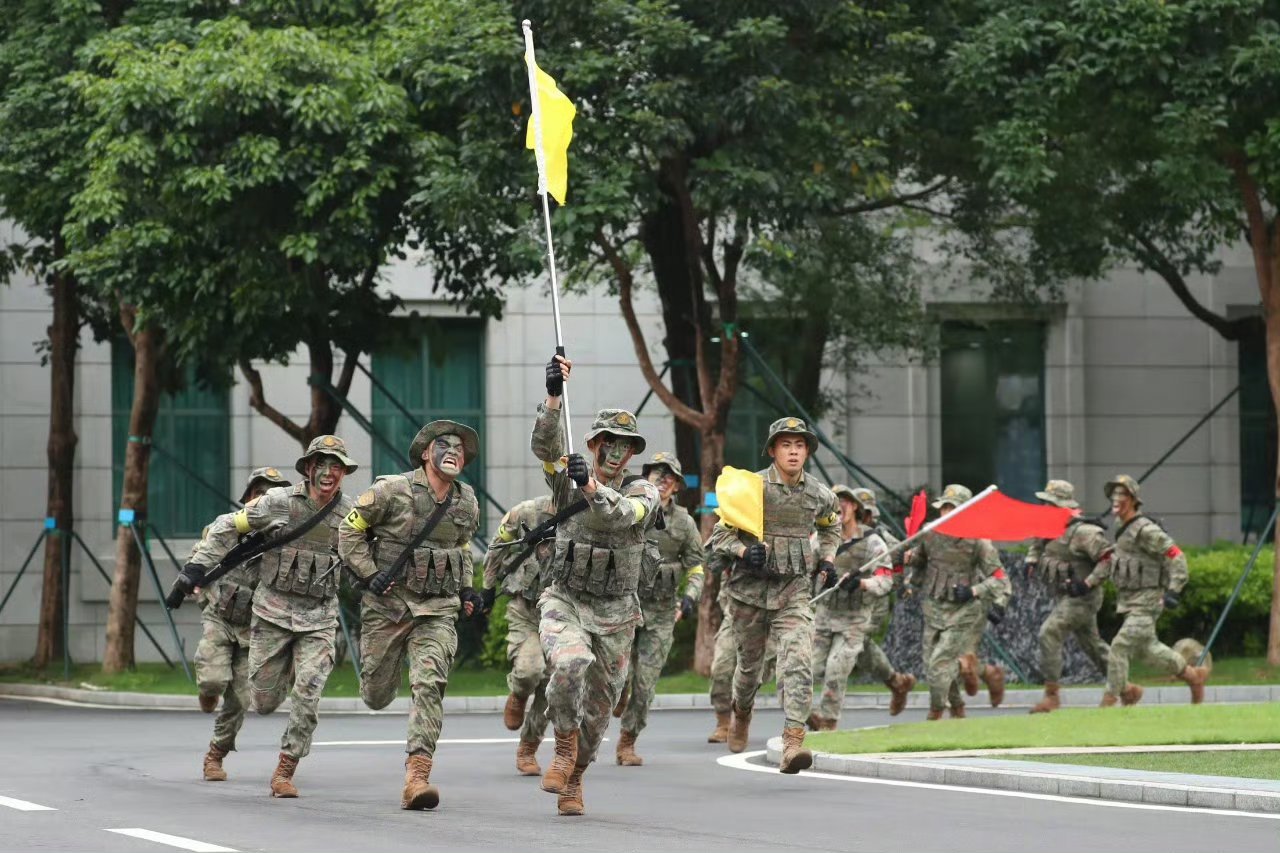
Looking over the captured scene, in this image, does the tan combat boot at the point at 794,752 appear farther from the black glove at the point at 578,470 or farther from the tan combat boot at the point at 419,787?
the black glove at the point at 578,470

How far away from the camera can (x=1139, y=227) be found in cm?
2753

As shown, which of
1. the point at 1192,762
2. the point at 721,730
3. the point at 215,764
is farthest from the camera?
the point at 721,730

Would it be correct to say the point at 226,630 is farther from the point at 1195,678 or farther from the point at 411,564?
the point at 1195,678

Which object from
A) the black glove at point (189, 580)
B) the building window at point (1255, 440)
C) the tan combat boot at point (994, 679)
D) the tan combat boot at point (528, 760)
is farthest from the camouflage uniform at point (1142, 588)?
the building window at point (1255, 440)

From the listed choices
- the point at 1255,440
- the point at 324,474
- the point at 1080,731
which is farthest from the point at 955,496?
the point at 1255,440

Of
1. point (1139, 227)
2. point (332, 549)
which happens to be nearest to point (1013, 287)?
point (1139, 227)

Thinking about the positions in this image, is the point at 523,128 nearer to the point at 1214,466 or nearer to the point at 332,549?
the point at 332,549

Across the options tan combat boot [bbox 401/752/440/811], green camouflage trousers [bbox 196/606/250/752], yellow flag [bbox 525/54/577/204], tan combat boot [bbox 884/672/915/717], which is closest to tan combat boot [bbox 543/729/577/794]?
tan combat boot [bbox 401/752/440/811]

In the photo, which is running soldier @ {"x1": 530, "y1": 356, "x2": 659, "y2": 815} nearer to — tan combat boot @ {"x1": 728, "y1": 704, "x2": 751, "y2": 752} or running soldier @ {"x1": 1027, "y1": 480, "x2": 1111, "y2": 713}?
tan combat boot @ {"x1": 728, "y1": 704, "x2": 751, "y2": 752}

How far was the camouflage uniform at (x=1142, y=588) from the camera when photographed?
1891 cm

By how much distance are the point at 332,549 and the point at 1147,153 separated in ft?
42.1

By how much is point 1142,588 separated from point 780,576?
5.52 metres

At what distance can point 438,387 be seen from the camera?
31.9 meters

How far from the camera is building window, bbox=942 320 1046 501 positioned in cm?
3303
